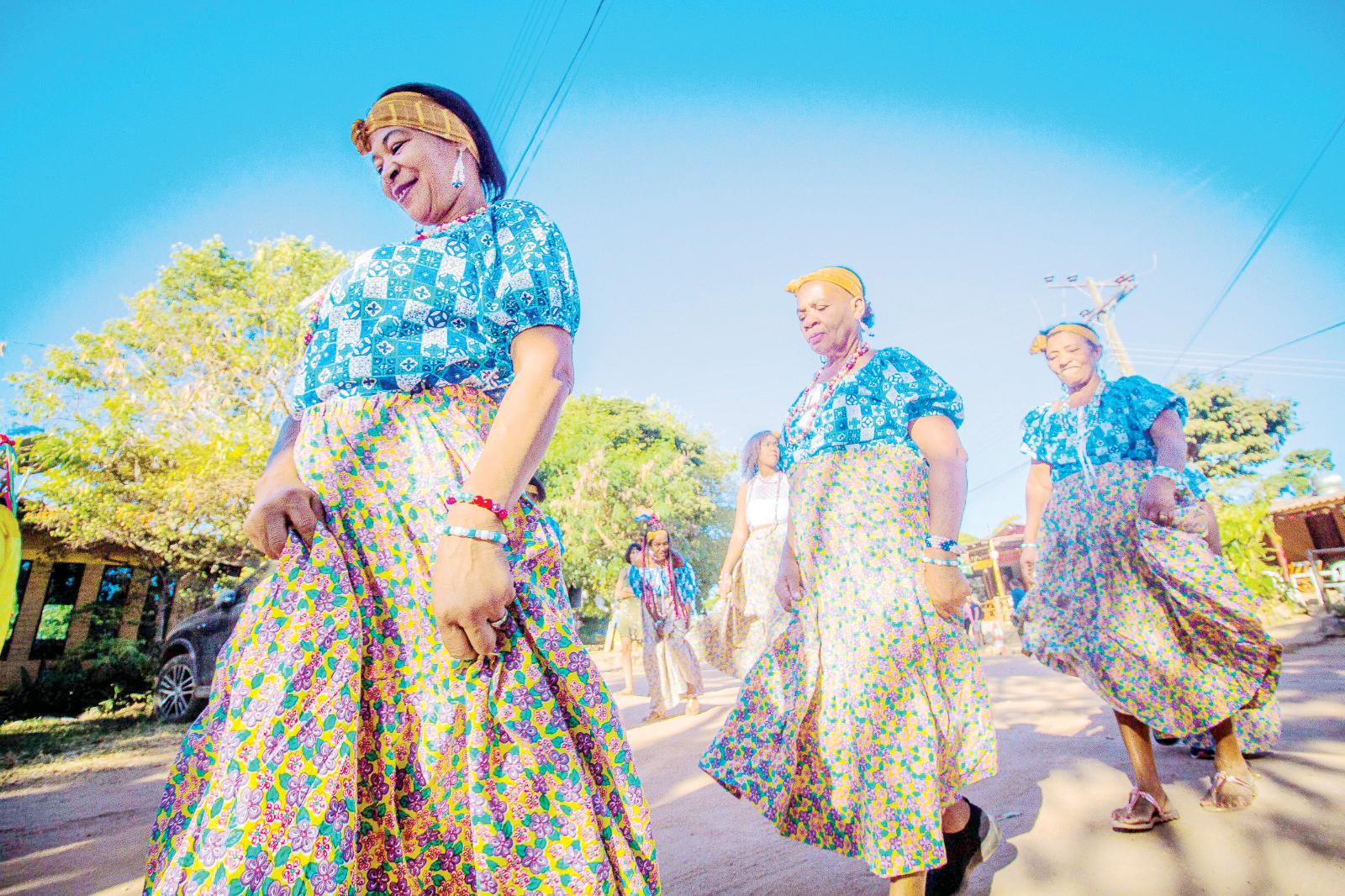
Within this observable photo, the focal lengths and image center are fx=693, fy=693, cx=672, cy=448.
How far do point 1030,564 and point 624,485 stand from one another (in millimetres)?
21205

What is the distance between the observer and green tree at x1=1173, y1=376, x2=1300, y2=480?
26.7 meters

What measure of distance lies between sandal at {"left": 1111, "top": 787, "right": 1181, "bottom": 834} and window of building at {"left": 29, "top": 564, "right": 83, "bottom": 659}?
18.2 m

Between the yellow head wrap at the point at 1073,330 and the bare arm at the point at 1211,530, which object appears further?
the yellow head wrap at the point at 1073,330

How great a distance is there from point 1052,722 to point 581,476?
19.8 metres

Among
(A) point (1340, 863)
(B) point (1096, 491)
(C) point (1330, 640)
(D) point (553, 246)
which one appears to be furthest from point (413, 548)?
(C) point (1330, 640)

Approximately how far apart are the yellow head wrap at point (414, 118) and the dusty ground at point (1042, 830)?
7.34ft

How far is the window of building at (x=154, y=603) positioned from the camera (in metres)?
15.4

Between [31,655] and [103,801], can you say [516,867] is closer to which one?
[103,801]

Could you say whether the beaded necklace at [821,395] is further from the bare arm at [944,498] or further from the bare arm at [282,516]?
the bare arm at [282,516]

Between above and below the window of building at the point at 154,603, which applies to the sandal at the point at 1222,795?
below

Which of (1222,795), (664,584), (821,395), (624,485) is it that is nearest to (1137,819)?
(1222,795)

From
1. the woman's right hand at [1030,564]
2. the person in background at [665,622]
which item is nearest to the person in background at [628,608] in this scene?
the person in background at [665,622]

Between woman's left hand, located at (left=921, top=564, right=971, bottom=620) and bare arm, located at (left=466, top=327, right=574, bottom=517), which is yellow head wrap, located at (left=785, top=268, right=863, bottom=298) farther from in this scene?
bare arm, located at (left=466, top=327, right=574, bottom=517)

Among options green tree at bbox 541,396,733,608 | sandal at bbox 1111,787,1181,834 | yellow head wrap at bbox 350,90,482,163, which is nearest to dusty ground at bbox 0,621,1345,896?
sandal at bbox 1111,787,1181,834
